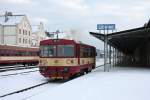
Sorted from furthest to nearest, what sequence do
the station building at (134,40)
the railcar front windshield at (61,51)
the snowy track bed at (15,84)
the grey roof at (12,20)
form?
the grey roof at (12,20) → the station building at (134,40) → the railcar front windshield at (61,51) → the snowy track bed at (15,84)

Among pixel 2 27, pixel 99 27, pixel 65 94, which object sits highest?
pixel 2 27

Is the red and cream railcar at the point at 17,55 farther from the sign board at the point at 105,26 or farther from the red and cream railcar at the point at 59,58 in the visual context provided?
the red and cream railcar at the point at 59,58

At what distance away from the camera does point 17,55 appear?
4356cm

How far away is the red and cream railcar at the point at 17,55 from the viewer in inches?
Answer: 1565

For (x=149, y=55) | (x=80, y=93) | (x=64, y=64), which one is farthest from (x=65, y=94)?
(x=149, y=55)

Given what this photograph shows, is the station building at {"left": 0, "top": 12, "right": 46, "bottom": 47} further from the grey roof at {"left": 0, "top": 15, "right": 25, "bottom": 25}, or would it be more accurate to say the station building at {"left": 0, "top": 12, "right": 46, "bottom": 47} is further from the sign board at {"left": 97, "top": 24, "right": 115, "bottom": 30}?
the sign board at {"left": 97, "top": 24, "right": 115, "bottom": 30}

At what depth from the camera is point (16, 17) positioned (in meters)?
83.2

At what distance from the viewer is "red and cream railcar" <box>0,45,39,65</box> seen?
39741 millimetres

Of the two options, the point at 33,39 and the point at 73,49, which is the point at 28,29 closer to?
the point at 33,39

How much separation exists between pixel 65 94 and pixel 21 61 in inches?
1286

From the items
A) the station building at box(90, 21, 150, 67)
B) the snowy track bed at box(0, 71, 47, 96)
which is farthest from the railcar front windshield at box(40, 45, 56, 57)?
the station building at box(90, 21, 150, 67)

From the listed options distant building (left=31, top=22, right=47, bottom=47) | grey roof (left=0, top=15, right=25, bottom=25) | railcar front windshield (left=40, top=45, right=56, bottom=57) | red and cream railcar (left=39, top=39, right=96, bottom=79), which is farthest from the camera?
distant building (left=31, top=22, right=47, bottom=47)

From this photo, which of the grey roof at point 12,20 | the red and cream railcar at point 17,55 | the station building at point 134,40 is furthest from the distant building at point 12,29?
the station building at point 134,40

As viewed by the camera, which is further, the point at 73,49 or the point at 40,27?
the point at 40,27
